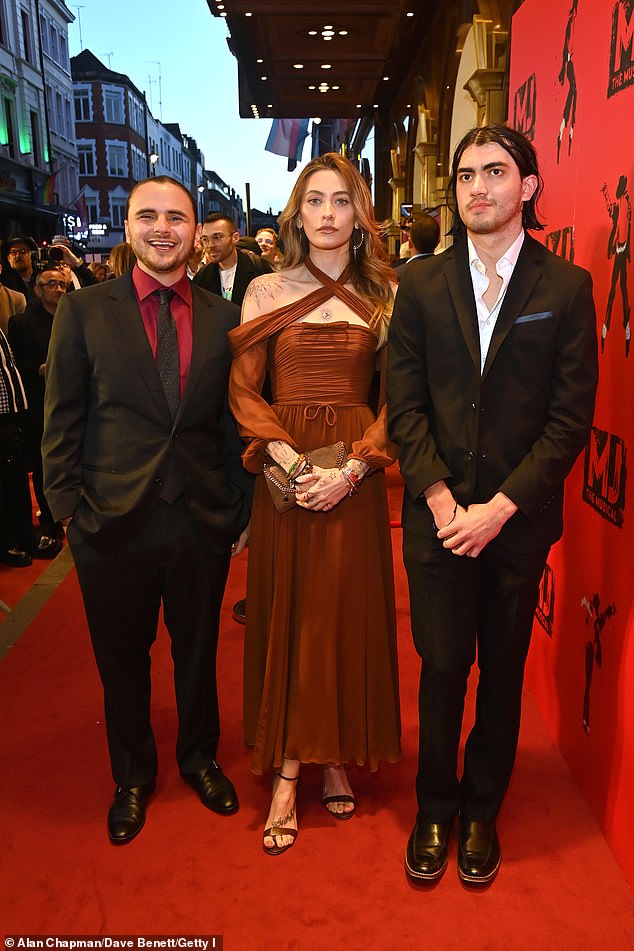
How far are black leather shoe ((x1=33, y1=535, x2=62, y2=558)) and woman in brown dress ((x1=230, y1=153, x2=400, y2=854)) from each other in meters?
3.17

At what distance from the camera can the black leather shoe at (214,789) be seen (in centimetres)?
281

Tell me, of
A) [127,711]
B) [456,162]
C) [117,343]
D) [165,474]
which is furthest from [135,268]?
[127,711]

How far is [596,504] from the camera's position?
8.99 ft

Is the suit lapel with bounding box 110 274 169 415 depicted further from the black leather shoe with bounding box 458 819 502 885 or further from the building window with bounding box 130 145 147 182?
the building window with bounding box 130 145 147 182

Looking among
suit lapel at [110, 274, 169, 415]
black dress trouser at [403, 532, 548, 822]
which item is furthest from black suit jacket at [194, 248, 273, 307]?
black dress trouser at [403, 532, 548, 822]

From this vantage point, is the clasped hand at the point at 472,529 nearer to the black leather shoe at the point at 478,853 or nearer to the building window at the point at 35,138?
the black leather shoe at the point at 478,853

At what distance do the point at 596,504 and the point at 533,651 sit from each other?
1.12 m

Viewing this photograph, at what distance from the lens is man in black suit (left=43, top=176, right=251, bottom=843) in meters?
2.43

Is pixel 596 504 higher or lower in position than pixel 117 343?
lower

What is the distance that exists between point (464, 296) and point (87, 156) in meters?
59.9

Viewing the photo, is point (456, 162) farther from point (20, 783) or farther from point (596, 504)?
point (20, 783)

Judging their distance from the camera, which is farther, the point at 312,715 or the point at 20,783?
the point at 20,783

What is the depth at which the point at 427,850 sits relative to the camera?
251cm

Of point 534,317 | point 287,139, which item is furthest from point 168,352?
point 287,139
